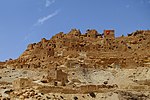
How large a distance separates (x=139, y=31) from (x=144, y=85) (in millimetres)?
22089

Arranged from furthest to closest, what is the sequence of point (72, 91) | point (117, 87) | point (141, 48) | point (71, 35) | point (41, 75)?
1. point (71, 35)
2. point (141, 48)
3. point (41, 75)
4. point (117, 87)
5. point (72, 91)

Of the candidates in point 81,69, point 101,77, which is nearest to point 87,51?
point 81,69

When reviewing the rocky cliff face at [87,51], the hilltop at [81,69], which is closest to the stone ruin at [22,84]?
the hilltop at [81,69]

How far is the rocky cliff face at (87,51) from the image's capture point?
45537 millimetres

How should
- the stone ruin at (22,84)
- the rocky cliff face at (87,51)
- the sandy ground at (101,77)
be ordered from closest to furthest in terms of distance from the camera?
the stone ruin at (22,84)
the sandy ground at (101,77)
the rocky cliff face at (87,51)

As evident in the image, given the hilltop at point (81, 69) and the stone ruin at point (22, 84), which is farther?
the hilltop at point (81, 69)

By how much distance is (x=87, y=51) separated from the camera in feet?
165

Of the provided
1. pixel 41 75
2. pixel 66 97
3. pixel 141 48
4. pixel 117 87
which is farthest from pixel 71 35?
pixel 66 97

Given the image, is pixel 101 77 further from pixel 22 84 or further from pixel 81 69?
pixel 22 84

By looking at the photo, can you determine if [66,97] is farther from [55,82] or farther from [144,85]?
[144,85]

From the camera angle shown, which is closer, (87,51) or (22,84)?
(22,84)

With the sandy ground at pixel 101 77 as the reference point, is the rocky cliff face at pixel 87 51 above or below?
above

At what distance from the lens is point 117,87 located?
36.0 metres

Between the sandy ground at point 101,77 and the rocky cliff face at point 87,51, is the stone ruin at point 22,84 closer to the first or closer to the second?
the sandy ground at point 101,77
